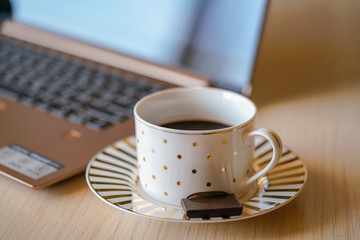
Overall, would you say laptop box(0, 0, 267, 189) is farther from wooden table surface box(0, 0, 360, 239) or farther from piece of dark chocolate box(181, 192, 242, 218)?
piece of dark chocolate box(181, 192, 242, 218)

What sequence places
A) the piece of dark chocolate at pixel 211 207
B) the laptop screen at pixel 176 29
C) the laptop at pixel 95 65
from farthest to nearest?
1. the laptop screen at pixel 176 29
2. the laptop at pixel 95 65
3. the piece of dark chocolate at pixel 211 207

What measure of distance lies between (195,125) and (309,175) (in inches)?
5.6

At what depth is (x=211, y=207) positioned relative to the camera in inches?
14.1

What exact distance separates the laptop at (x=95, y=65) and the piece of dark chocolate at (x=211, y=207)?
0.15m

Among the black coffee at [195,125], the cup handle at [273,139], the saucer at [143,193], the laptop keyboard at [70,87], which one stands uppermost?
the cup handle at [273,139]

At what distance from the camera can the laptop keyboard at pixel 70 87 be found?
1.96 ft

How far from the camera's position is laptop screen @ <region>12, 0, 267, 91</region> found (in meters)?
0.66

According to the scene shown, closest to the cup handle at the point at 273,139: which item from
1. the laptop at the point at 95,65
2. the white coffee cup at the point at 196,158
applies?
the white coffee cup at the point at 196,158

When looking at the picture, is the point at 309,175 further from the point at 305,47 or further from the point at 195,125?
the point at 305,47

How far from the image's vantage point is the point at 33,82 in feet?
2.35

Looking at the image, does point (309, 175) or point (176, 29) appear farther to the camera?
point (176, 29)

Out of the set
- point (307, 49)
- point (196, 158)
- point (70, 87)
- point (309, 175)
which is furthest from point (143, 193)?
point (307, 49)

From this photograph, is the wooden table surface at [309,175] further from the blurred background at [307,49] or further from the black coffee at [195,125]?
the black coffee at [195,125]

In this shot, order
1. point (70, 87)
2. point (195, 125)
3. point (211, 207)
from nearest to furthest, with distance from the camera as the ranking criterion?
point (211, 207)
point (195, 125)
point (70, 87)
